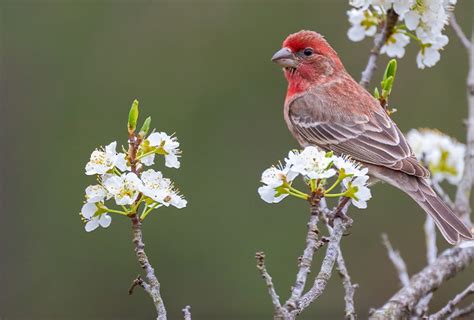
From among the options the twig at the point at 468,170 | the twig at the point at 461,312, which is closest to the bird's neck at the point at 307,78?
the twig at the point at 468,170

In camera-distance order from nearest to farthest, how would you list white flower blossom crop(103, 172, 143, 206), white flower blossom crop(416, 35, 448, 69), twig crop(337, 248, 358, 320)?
white flower blossom crop(103, 172, 143, 206)
twig crop(337, 248, 358, 320)
white flower blossom crop(416, 35, 448, 69)

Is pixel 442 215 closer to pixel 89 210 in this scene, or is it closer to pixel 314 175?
pixel 314 175

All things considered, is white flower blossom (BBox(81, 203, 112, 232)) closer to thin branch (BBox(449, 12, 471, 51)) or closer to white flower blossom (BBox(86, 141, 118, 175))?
white flower blossom (BBox(86, 141, 118, 175))

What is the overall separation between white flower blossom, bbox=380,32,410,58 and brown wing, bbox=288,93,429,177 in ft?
Answer: 1.41

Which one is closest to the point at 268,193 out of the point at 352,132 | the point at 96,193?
the point at 96,193

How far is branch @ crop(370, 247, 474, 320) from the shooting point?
4.14 m

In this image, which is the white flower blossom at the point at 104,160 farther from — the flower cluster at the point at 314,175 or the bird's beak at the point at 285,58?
the bird's beak at the point at 285,58

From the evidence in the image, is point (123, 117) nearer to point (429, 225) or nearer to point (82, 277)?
point (82, 277)

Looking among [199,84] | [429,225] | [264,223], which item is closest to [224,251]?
[264,223]

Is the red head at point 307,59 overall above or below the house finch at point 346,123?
above

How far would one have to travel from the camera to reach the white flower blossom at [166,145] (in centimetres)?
336

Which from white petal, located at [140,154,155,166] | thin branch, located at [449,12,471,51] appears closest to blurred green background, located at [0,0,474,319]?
thin branch, located at [449,12,471,51]

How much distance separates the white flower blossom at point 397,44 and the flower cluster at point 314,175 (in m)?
1.75

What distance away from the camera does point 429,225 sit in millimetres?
5027
